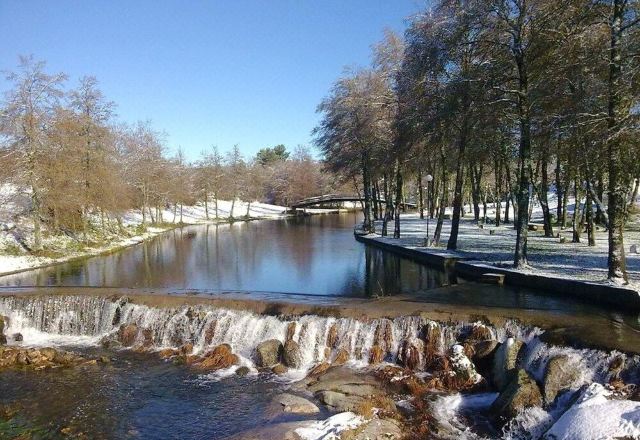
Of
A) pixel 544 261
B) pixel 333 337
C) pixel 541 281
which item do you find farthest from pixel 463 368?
pixel 544 261

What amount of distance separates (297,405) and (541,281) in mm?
9732

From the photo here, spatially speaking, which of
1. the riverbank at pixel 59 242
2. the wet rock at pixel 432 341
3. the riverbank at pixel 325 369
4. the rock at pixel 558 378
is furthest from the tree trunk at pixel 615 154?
the riverbank at pixel 59 242

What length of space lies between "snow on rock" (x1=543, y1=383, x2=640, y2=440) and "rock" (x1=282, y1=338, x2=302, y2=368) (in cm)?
642

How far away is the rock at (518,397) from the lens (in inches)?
359

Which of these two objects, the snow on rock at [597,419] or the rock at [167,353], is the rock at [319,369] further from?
the snow on rock at [597,419]

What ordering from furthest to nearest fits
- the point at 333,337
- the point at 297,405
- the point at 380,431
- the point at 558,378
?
1. the point at 333,337
2. the point at 297,405
3. the point at 558,378
4. the point at 380,431

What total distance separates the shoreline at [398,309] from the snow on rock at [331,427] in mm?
4646

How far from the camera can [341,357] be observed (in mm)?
12742

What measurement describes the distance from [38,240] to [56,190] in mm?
3240

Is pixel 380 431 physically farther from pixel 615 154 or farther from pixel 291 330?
pixel 615 154

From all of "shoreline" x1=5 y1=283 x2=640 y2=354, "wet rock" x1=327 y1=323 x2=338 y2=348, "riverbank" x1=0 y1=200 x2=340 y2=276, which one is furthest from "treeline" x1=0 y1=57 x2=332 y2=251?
"wet rock" x1=327 y1=323 x2=338 y2=348

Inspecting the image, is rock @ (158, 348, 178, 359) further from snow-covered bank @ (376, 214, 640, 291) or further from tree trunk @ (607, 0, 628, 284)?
tree trunk @ (607, 0, 628, 284)

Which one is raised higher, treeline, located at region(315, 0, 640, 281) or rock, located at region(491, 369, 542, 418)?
treeline, located at region(315, 0, 640, 281)

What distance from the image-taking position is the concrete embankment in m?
13.0
